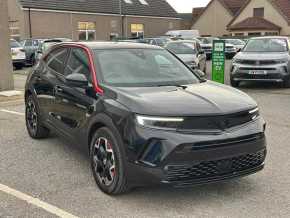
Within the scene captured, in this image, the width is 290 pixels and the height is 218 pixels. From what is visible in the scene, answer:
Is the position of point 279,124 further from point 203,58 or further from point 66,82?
point 203,58

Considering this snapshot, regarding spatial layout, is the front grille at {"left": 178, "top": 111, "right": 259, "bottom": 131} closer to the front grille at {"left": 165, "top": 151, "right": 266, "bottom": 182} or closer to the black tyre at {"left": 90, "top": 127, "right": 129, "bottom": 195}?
the front grille at {"left": 165, "top": 151, "right": 266, "bottom": 182}

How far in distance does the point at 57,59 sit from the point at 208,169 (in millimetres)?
3116

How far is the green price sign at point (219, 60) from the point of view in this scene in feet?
46.1

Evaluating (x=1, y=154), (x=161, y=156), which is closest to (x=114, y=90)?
(x=161, y=156)

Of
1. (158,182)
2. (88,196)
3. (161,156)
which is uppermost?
(161,156)

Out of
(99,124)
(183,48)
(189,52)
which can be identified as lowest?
(99,124)

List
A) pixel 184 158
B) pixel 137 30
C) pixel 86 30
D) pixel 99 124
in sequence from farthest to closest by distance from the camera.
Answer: pixel 137 30 → pixel 86 30 → pixel 99 124 → pixel 184 158

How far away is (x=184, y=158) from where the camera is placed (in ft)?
13.2

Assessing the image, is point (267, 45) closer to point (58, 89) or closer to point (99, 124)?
point (58, 89)

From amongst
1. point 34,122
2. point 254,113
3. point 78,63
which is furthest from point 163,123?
point 34,122

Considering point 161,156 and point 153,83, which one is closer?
point 161,156

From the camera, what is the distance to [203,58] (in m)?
17.1

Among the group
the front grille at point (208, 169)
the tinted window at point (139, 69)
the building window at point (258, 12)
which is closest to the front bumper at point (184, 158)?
the front grille at point (208, 169)

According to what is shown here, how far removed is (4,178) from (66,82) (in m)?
1.41
